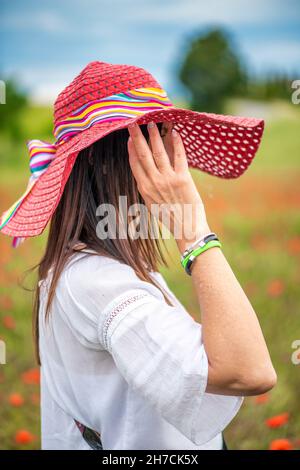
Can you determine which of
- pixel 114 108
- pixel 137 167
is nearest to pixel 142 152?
pixel 137 167

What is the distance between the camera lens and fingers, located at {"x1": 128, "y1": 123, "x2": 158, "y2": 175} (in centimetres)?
118

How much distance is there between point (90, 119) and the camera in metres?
1.33

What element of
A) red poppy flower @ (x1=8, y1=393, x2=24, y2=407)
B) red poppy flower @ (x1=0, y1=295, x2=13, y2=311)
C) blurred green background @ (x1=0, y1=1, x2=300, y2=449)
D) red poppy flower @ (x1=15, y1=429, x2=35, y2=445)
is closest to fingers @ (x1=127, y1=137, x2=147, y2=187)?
blurred green background @ (x1=0, y1=1, x2=300, y2=449)

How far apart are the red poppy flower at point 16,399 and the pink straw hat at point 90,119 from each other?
1.56 meters

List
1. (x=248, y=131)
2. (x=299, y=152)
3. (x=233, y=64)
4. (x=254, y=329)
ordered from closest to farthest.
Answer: (x=254, y=329)
(x=248, y=131)
(x=299, y=152)
(x=233, y=64)

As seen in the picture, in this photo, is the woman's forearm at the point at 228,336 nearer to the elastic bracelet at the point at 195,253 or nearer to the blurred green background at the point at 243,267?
the elastic bracelet at the point at 195,253

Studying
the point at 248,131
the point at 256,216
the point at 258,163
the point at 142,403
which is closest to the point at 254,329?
the point at 142,403

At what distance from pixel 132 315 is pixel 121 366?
0.11 metres

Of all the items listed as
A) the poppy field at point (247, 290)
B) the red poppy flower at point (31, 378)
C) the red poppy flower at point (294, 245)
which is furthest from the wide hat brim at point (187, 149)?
the red poppy flower at point (294, 245)

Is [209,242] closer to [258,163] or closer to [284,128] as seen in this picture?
[258,163]

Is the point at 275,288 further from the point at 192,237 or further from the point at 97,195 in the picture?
the point at 192,237

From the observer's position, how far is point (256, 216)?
641cm

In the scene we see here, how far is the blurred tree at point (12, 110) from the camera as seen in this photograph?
37.7 feet

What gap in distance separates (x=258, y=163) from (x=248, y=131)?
860 cm
